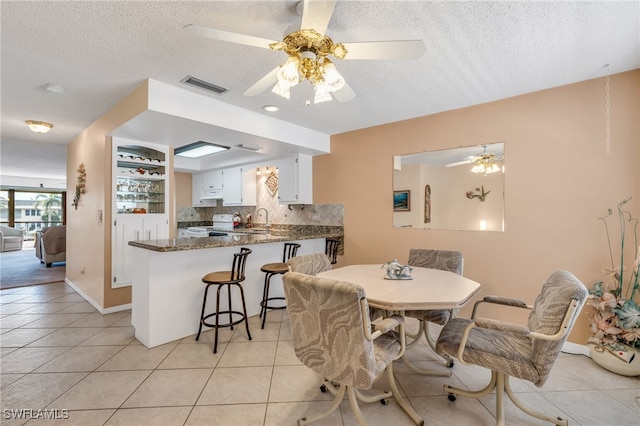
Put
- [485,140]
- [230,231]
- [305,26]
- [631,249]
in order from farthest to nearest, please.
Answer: [230,231], [485,140], [631,249], [305,26]

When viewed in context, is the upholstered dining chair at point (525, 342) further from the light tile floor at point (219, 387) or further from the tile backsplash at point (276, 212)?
the tile backsplash at point (276, 212)

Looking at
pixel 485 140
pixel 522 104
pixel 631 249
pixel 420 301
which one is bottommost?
pixel 420 301

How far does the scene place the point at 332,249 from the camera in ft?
14.2

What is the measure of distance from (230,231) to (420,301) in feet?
15.1

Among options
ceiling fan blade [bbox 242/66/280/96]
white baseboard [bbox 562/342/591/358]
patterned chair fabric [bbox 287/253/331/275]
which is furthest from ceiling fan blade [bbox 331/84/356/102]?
white baseboard [bbox 562/342/591/358]

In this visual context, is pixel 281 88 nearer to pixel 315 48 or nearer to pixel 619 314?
pixel 315 48

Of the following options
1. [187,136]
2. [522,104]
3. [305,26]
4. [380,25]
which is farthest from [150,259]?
[522,104]

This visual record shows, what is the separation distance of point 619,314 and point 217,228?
606 centimetres

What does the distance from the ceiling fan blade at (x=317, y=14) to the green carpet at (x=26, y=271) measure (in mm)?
6271

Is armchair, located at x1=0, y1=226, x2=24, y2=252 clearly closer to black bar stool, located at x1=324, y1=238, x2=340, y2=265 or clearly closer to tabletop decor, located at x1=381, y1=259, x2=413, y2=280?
black bar stool, located at x1=324, y1=238, x2=340, y2=265

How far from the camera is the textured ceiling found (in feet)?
5.69

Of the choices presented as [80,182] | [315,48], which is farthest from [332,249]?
[80,182]

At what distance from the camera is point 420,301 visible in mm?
1671

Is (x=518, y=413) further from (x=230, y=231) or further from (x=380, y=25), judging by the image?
(x=230, y=231)
